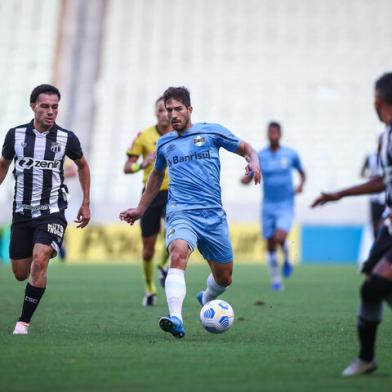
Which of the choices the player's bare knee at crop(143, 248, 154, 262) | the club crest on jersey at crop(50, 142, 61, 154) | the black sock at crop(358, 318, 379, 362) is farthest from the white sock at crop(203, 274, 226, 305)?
the player's bare knee at crop(143, 248, 154, 262)

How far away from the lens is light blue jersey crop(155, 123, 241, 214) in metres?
8.97

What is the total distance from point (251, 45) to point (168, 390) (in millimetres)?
32135

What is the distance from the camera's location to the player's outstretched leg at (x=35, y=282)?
8930mm

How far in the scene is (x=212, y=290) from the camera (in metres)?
9.60

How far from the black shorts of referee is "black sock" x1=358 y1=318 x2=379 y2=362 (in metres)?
6.78

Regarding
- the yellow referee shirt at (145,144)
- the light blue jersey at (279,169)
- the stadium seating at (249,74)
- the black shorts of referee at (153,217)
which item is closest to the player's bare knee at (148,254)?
the black shorts of referee at (153,217)

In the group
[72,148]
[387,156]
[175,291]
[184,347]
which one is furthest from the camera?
[72,148]

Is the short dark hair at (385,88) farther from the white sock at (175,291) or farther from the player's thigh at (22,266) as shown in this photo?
the player's thigh at (22,266)

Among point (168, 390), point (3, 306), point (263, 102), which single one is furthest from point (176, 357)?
point (263, 102)

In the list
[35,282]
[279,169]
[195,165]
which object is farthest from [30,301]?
[279,169]

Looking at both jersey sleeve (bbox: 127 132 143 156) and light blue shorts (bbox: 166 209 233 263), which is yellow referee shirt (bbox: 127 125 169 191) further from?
light blue shorts (bbox: 166 209 233 263)

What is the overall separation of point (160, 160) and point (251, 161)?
0.89 metres

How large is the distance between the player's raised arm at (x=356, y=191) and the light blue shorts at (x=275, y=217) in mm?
10584

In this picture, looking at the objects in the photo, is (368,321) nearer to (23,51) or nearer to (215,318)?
(215,318)
